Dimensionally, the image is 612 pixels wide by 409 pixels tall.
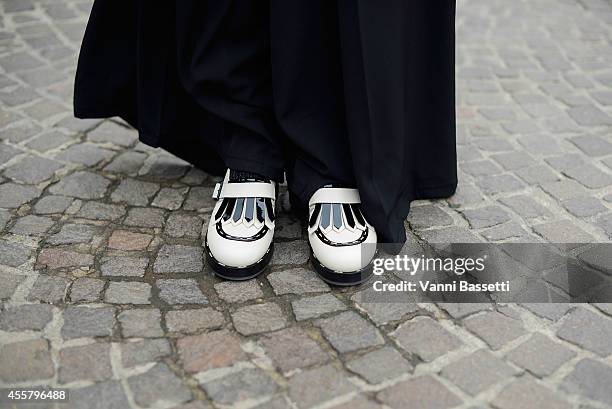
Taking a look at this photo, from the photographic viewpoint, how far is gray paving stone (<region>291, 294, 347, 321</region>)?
210 cm

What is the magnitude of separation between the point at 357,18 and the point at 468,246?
86 centimetres

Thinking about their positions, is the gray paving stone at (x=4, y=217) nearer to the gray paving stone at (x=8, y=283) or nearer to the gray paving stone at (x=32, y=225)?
the gray paving stone at (x=32, y=225)

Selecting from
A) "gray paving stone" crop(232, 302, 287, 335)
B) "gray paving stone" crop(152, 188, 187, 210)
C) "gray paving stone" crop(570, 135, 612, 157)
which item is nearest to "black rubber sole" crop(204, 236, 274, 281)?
"gray paving stone" crop(232, 302, 287, 335)

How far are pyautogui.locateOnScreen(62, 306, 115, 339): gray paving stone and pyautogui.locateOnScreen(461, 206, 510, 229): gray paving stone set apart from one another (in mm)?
1250

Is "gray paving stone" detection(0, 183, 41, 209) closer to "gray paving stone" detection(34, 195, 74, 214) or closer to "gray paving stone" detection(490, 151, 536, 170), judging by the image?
"gray paving stone" detection(34, 195, 74, 214)

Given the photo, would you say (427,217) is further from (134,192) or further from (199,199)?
(134,192)

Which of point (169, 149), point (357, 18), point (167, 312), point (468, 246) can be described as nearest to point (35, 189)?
point (169, 149)

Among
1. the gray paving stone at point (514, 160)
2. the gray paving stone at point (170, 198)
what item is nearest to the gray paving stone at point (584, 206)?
the gray paving stone at point (514, 160)

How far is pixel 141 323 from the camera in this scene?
6.68 feet

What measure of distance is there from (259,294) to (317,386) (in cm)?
42

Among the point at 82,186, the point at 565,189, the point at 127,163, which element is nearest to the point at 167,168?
the point at 127,163

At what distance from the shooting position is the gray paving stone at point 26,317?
1990mm

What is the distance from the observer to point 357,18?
2.01 meters

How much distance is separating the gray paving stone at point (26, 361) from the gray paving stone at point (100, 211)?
66 cm
